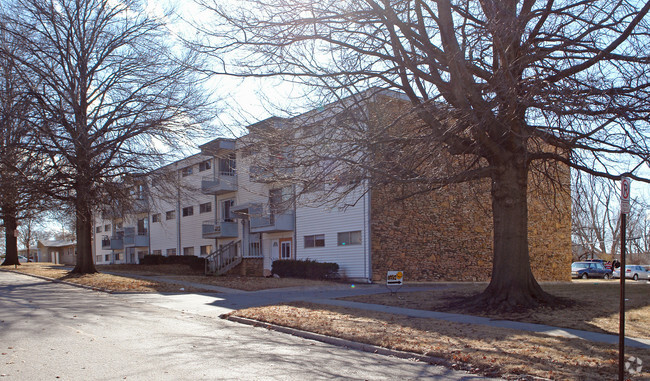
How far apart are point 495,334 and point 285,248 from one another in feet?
75.9

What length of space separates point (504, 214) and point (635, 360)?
250 inches

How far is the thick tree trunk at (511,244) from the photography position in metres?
13.8

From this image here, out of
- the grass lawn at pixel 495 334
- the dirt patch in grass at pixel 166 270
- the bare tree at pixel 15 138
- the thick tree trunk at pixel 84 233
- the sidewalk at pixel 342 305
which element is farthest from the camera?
the dirt patch in grass at pixel 166 270

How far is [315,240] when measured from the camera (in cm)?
3000

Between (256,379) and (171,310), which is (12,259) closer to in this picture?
(171,310)

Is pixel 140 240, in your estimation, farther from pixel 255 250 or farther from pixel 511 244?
pixel 511 244

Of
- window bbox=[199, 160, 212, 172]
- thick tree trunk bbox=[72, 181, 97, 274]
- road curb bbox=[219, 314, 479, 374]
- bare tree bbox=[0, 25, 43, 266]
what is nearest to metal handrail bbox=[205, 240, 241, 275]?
window bbox=[199, 160, 212, 172]

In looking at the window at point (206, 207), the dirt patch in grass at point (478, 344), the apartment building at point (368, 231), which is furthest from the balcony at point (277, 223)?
the dirt patch in grass at point (478, 344)

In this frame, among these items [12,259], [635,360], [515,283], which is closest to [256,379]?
[635,360]

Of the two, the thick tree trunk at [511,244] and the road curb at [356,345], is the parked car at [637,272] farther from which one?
the road curb at [356,345]

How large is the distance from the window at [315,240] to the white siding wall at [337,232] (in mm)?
186

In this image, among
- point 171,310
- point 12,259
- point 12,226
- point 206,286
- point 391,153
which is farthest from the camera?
point 12,259

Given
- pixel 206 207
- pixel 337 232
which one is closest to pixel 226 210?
pixel 206 207

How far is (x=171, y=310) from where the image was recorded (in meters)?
15.2
